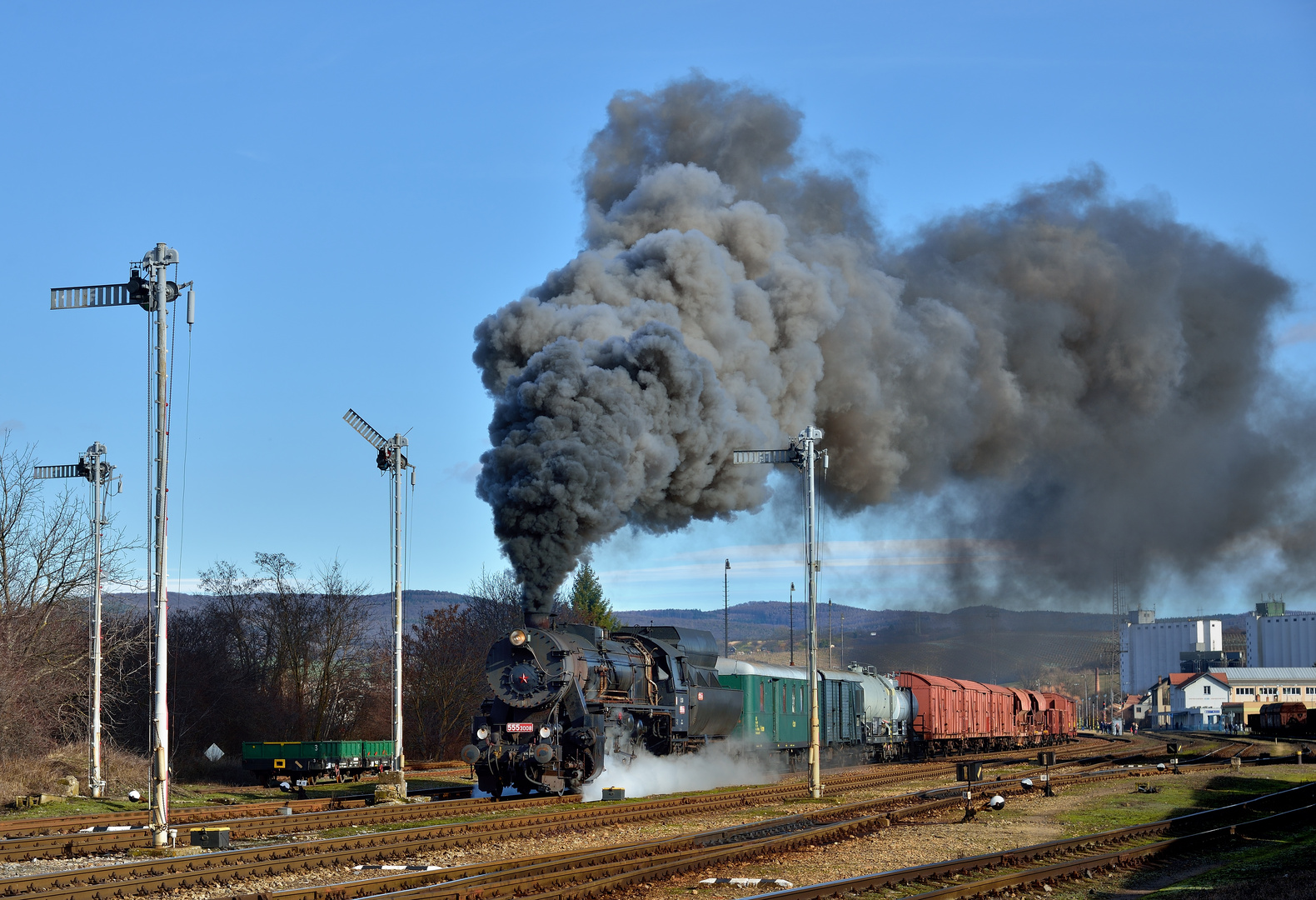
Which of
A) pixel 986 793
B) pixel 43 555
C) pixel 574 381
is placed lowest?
pixel 986 793

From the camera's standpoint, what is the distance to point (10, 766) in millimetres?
28656

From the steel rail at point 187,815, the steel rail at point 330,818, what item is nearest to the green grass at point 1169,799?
the steel rail at point 330,818

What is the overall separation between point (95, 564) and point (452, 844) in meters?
16.4

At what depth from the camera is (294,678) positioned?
52438 millimetres

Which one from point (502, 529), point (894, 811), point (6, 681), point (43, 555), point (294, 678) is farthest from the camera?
point (294, 678)

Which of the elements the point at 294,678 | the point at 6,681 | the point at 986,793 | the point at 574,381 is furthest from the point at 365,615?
the point at 986,793

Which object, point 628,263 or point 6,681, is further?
point 628,263

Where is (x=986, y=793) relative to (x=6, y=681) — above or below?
below

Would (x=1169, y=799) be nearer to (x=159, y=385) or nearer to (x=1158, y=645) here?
(x=159, y=385)

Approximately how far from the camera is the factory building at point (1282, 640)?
14412 centimetres

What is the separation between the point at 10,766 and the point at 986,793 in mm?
21949

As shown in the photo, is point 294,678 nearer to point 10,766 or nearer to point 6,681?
point 6,681

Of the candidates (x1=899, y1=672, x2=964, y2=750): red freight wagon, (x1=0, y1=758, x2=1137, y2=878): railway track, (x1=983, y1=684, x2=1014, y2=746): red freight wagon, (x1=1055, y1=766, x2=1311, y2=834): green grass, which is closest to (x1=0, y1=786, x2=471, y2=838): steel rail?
(x1=0, y1=758, x2=1137, y2=878): railway track

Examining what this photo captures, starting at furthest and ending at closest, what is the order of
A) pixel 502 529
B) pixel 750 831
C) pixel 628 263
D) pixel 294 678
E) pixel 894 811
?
pixel 294 678 → pixel 628 263 → pixel 502 529 → pixel 894 811 → pixel 750 831
